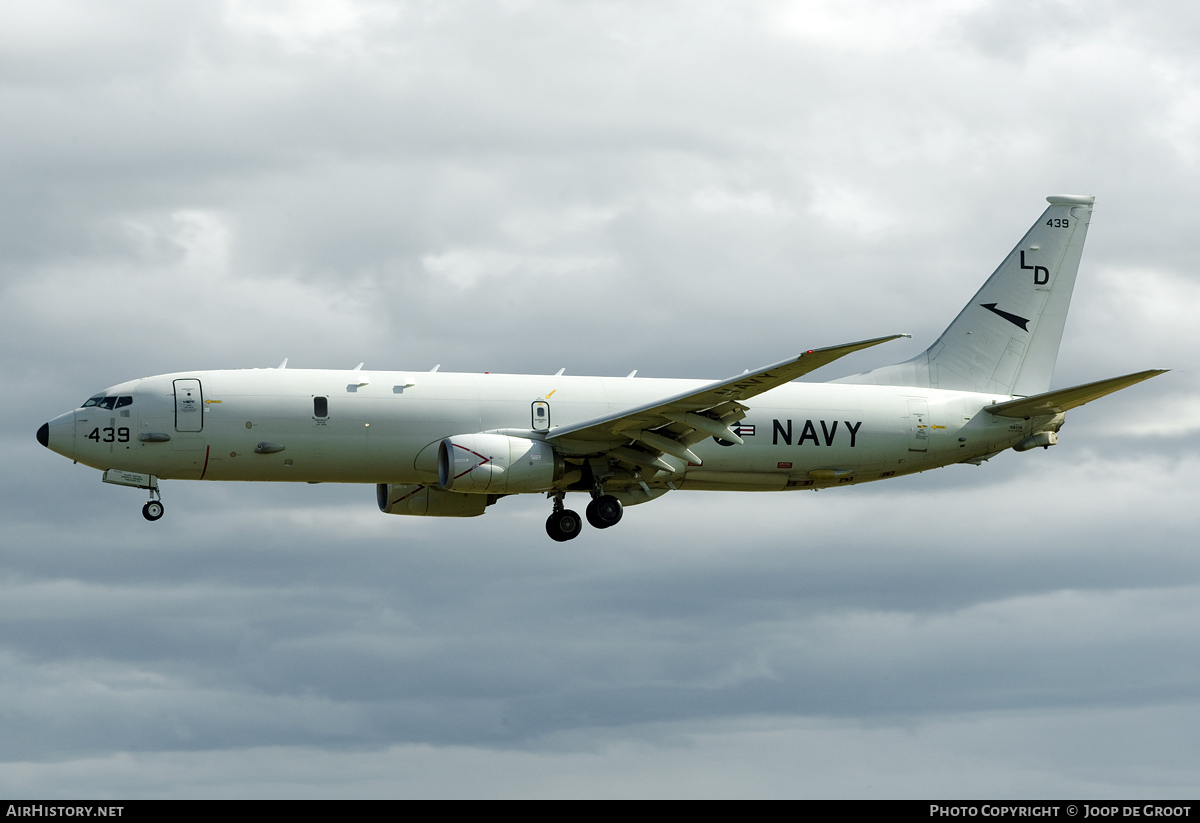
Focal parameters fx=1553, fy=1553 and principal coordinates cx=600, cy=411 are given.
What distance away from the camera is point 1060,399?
179 feet

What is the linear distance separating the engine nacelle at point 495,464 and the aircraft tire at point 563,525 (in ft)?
9.21

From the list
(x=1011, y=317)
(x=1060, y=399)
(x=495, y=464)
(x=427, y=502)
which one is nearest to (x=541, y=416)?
(x=495, y=464)

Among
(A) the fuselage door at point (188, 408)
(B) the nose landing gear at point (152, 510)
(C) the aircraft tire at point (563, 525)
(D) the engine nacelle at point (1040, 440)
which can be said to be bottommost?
(C) the aircraft tire at point (563, 525)

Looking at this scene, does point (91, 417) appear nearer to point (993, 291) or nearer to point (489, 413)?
point (489, 413)

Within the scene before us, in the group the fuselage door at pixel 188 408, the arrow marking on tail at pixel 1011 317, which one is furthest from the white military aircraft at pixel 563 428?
the arrow marking on tail at pixel 1011 317

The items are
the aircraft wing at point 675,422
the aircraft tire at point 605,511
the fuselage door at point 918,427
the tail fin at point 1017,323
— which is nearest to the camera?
the aircraft wing at point 675,422

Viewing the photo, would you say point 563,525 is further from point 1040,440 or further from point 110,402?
point 1040,440

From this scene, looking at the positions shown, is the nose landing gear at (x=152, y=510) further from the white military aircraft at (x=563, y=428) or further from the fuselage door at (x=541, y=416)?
the fuselage door at (x=541, y=416)

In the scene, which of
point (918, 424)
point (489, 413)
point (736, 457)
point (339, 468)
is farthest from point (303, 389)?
point (918, 424)

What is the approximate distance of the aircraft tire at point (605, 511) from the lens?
53156 millimetres

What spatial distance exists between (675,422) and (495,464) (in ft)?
20.0

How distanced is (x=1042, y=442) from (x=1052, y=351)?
5.84 m

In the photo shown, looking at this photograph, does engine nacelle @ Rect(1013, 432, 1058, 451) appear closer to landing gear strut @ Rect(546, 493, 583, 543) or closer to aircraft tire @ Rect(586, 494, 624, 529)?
aircraft tire @ Rect(586, 494, 624, 529)

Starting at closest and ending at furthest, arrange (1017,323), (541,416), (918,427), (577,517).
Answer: (541,416)
(577,517)
(918,427)
(1017,323)
